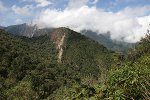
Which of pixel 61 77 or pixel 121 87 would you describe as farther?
pixel 61 77

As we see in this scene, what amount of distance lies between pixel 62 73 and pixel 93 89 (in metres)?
149

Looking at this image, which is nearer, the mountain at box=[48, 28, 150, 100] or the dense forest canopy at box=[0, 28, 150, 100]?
the mountain at box=[48, 28, 150, 100]

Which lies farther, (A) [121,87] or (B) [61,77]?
(B) [61,77]

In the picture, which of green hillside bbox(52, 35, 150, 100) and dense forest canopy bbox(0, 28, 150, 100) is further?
dense forest canopy bbox(0, 28, 150, 100)

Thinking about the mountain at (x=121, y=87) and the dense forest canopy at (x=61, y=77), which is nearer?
the mountain at (x=121, y=87)

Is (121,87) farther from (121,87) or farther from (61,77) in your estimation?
(61,77)

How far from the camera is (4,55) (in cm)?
14462

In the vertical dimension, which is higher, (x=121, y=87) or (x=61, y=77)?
(x=121, y=87)

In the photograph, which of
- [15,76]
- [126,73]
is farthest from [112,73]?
[15,76]

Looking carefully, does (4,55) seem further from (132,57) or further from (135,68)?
(135,68)

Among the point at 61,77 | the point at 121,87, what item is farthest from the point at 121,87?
the point at 61,77

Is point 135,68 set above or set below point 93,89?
above

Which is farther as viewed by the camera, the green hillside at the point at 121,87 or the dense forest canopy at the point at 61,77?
the dense forest canopy at the point at 61,77

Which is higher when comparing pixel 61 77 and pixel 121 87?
pixel 121 87
